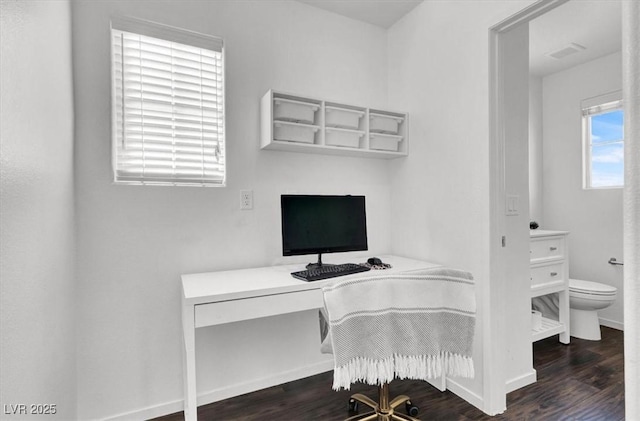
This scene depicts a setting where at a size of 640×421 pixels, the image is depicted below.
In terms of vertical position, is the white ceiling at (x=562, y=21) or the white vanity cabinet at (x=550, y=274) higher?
the white ceiling at (x=562, y=21)

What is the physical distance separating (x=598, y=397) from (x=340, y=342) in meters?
1.90

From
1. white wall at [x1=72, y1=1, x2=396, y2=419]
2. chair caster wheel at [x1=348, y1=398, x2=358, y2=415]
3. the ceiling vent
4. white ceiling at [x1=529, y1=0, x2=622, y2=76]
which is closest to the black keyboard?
white wall at [x1=72, y1=1, x2=396, y2=419]

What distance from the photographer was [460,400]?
1954 millimetres

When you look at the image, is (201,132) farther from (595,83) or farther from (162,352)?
(595,83)

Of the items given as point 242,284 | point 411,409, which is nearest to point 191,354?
point 242,284

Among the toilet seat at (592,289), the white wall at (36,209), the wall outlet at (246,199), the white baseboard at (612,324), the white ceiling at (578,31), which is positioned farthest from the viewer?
the white baseboard at (612,324)

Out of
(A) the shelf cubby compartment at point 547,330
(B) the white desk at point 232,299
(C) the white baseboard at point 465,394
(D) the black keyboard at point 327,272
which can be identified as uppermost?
(D) the black keyboard at point 327,272

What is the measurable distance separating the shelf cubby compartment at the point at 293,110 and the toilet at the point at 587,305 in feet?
9.15

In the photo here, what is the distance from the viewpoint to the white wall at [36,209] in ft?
2.47

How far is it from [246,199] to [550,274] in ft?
8.49

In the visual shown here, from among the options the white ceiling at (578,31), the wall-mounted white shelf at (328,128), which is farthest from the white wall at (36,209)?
the white ceiling at (578,31)

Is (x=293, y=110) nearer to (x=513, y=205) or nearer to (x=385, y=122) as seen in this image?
(x=385, y=122)

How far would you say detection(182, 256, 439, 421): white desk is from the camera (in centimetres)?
146

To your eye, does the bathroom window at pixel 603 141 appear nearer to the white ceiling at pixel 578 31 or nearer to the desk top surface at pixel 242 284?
the white ceiling at pixel 578 31
